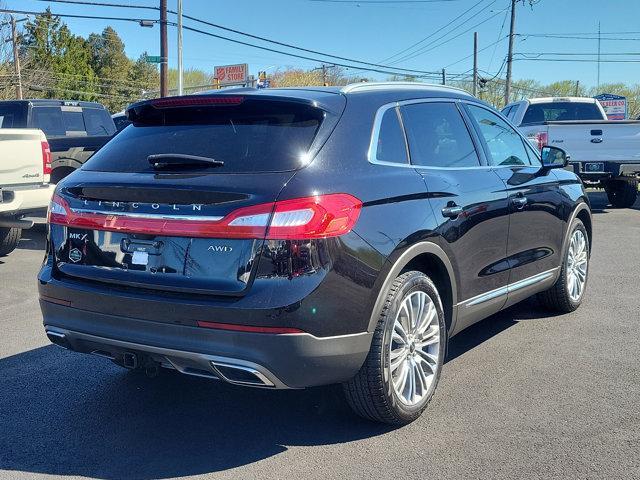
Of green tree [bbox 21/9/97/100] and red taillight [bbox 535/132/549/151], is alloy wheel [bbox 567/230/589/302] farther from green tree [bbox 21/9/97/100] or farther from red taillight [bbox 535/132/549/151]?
green tree [bbox 21/9/97/100]

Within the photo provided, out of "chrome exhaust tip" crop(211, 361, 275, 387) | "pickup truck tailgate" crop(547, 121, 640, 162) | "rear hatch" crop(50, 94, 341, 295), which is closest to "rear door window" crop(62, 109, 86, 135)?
"pickup truck tailgate" crop(547, 121, 640, 162)

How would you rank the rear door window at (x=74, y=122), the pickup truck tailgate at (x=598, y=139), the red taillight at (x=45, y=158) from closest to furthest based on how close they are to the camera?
the red taillight at (x=45, y=158) < the rear door window at (x=74, y=122) < the pickup truck tailgate at (x=598, y=139)

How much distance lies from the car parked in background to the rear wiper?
24.2 feet

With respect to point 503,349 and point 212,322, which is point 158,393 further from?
point 503,349

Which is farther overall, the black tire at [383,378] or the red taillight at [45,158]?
the red taillight at [45,158]

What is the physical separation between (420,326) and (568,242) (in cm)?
244

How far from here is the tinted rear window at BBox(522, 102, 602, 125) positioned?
15188mm

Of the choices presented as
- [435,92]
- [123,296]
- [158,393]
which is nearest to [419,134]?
[435,92]

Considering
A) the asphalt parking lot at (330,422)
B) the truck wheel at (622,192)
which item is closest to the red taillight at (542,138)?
the truck wheel at (622,192)

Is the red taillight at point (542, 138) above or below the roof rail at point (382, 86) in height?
above

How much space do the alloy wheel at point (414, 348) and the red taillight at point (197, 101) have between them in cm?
134

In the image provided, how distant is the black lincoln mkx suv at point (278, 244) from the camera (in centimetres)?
304

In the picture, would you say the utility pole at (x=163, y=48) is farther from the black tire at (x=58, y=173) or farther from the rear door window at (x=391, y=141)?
the rear door window at (x=391, y=141)

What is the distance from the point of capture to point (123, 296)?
129 inches
